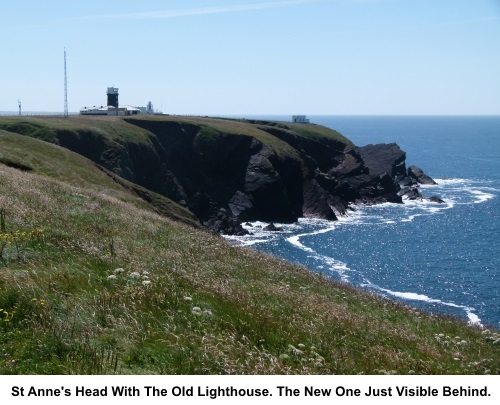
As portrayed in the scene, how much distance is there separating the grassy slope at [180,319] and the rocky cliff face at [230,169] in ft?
206

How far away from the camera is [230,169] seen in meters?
102

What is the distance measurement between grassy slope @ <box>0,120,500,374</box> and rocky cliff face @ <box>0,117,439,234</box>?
62.6 metres

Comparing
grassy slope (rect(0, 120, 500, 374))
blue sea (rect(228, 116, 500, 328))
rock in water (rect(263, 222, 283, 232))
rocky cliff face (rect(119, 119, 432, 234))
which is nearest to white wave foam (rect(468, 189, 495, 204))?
blue sea (rect(228, 116, 500, 328))

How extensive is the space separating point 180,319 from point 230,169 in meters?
91.3

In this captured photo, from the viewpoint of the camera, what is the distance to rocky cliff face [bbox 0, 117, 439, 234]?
83.4 meters

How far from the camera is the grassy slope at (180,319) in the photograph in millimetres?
9453

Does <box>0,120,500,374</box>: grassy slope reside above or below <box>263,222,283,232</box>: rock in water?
above

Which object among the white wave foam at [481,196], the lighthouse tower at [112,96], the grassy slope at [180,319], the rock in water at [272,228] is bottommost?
the rock in water at [272,228]

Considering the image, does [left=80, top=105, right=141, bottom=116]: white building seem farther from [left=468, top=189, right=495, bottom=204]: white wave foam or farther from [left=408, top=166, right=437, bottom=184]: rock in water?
[left=468, top=189, right=495, bottom=204]: white wave foam

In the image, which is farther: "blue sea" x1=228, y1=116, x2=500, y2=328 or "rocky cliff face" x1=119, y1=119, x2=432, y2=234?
"rocky cliff face" x1=119, y1=119, x2=432, y2=234

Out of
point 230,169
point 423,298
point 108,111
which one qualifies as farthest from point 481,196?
point 108,111

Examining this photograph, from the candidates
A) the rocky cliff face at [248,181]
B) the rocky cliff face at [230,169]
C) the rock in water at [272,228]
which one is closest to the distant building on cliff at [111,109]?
the rocky cliff face at [230,169]

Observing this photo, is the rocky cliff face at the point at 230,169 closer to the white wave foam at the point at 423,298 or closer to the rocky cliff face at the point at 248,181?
the rocky cliff face at the point at 248,181

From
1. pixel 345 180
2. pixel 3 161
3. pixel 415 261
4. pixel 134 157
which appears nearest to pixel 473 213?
pixel 345 180
